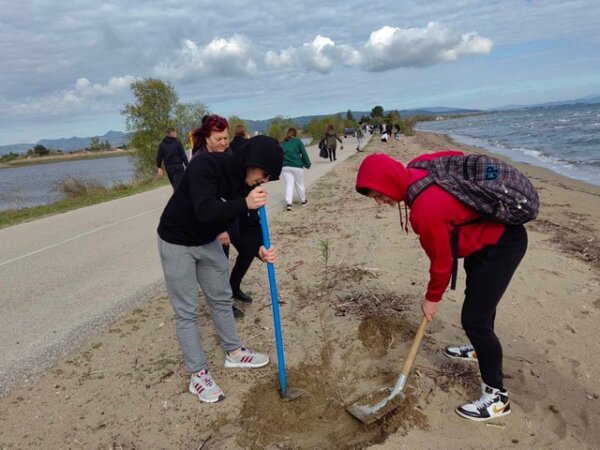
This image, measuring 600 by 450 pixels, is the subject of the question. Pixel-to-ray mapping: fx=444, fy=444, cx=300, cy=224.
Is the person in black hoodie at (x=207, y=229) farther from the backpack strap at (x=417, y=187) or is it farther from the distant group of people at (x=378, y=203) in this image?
the backpack strap at (x=417, y=187)

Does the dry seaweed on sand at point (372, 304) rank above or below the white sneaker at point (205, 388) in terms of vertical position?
below

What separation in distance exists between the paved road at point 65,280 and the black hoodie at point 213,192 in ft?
6.96

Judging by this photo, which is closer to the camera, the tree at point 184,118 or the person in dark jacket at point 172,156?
the person in dark jacket at point 172,156

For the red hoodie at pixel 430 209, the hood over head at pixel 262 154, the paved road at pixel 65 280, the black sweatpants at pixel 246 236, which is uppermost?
the hood over head at pixel 262 154

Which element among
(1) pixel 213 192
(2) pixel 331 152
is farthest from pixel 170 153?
(2) pixel 331 152

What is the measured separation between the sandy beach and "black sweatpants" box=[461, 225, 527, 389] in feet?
1.71

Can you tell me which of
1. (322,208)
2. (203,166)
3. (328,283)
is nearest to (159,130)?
(322,208)

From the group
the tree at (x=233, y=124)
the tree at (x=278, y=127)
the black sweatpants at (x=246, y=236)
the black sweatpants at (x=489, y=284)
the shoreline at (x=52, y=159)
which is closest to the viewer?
the black sweatpants at (x=489, y=284)

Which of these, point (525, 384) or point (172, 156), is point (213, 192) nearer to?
point (525, 384)

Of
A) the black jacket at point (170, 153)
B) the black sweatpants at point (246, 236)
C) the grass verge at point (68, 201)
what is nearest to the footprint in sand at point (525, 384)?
the black sweatpants at point (246, 236)

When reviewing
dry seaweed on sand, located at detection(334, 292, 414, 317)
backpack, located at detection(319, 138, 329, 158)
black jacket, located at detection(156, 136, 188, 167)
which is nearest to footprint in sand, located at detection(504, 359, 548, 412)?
dry seaweed on sand, located at detection(334, 292, 414, 317)

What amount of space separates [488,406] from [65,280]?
18.4 feet

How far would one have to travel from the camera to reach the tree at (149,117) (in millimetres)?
26938

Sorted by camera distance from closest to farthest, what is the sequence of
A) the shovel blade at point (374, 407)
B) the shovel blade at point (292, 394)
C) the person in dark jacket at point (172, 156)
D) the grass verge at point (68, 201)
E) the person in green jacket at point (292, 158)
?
the shovel blade at point (374, 407)
the shovel blade at point (292, 394)
the person in dark jacket at point (172, 156)
the person in green jacket at point (292, 158)
the grass verge at point (68, 201)
